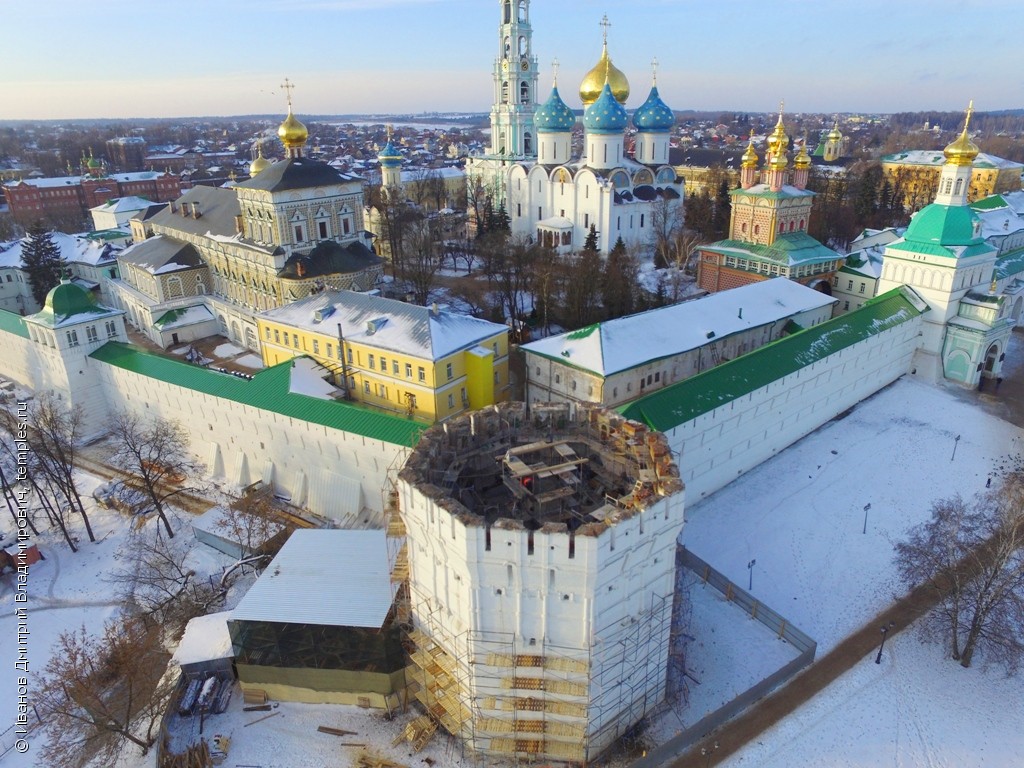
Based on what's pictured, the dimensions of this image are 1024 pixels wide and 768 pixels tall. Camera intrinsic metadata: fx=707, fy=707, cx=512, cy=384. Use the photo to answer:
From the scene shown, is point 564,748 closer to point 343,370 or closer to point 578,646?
point 578,646

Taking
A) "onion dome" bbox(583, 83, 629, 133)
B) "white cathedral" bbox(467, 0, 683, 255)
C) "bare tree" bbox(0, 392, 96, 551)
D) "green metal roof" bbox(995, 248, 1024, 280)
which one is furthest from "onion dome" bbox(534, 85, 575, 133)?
"bare tree" bbox(0, 392, 96, 551)

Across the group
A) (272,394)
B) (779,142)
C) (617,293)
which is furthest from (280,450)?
(779,142)

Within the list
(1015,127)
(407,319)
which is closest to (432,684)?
(407,319)

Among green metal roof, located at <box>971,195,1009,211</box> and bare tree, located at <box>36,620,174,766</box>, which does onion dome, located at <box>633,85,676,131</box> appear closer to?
green metal roof, located at <box>971,195,1009,211</box>

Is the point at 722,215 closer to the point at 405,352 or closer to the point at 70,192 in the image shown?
the point at 405,352

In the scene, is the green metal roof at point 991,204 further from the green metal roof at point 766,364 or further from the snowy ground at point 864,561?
the snowy ground at point 864,561

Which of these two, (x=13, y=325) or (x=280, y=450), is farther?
(x=13, y=325)
